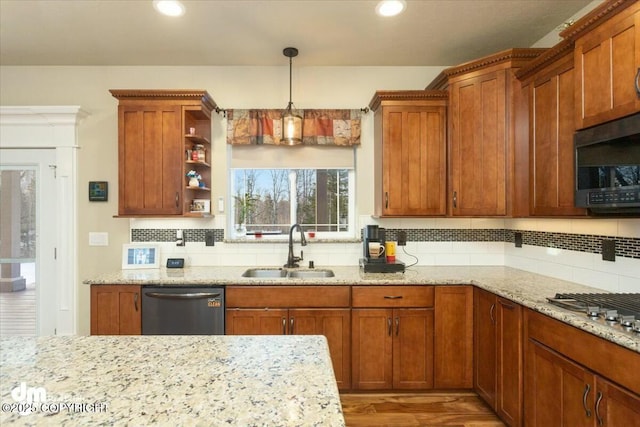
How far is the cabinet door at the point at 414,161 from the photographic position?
2867 millimetres

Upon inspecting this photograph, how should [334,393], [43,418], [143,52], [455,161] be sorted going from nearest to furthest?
[43,418] → [334,393] → [455,161] → [143,52]

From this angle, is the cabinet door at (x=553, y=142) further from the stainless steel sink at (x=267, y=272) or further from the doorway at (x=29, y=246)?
the doorway at (x=29, y=246)

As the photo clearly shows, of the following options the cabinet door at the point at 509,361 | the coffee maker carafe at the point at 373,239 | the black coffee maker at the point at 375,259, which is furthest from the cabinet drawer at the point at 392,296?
the cabinet door at the point at 509,361

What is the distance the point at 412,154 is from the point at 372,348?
156 cm

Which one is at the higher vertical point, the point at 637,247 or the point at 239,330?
the point at 637,247

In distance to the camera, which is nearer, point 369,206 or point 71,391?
point 71,391

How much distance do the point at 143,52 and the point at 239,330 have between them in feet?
8.03

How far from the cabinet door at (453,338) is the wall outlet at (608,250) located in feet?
2.71

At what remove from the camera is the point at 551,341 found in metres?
1.75

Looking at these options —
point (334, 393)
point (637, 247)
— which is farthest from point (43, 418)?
point (637, 247)

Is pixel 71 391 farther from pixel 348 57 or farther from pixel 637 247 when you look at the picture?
pixel 348 57

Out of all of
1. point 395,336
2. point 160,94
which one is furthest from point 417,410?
point 160,94

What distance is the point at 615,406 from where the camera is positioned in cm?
138

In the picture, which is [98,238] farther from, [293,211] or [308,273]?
[308,273]
